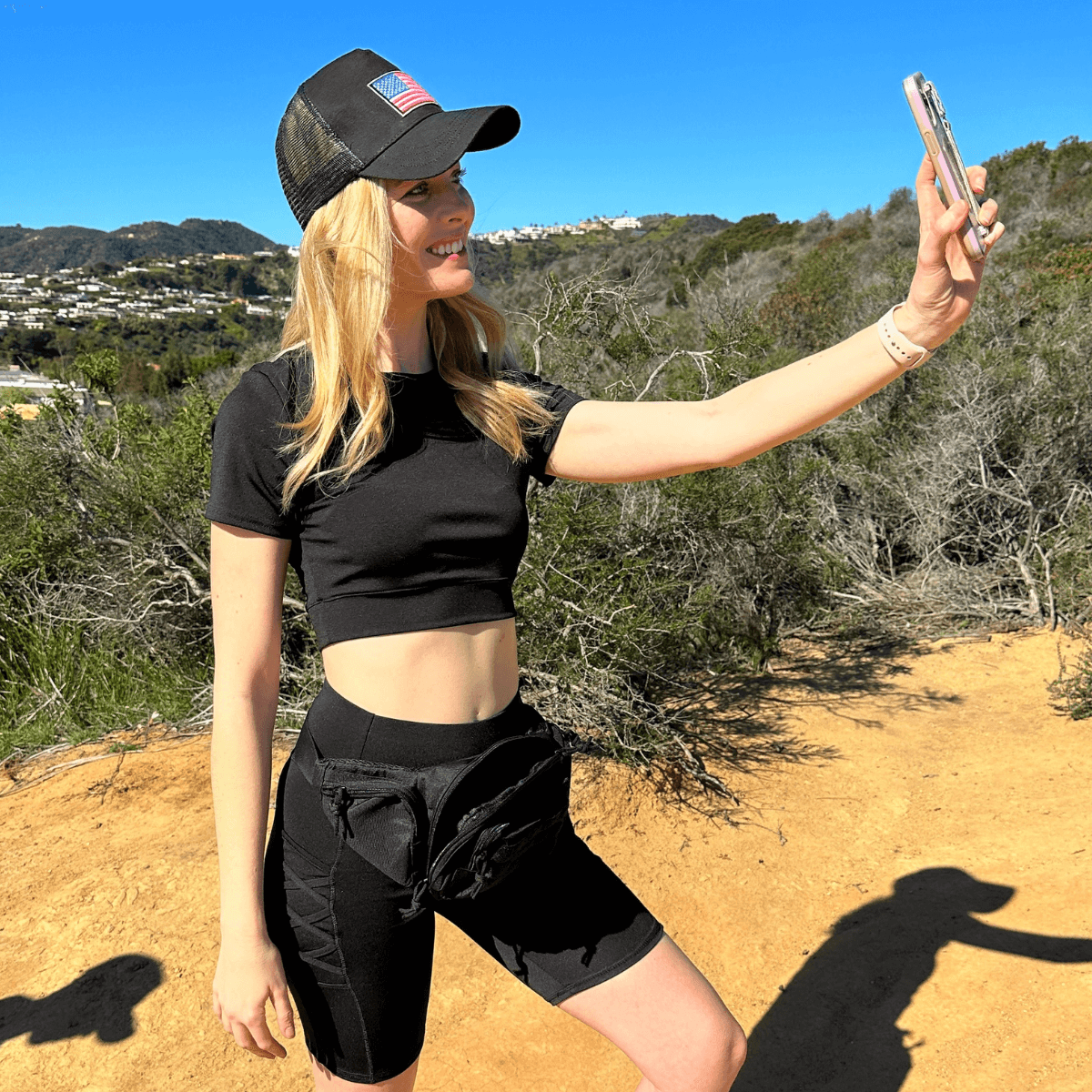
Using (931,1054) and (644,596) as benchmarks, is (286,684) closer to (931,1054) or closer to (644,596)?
(644,596)

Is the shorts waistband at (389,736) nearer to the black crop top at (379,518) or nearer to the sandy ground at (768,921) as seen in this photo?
the black crop top at (379,518)

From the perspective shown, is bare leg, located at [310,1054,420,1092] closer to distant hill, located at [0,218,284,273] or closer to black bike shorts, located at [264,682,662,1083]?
black bike shorts, located at [264,682,662,1083]

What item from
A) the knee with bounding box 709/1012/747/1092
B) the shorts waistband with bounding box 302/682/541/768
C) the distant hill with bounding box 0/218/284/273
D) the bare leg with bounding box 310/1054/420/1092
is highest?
the distant hill with bounding box 0/218/284/273

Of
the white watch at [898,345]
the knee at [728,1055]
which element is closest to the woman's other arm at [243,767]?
the knee at [728,1055]

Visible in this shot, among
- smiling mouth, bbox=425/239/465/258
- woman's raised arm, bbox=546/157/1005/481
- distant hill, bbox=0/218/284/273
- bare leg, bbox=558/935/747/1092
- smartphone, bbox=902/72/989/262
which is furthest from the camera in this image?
distant hill, bbox=0/218/284/273

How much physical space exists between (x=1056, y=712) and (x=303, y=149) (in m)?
4.41

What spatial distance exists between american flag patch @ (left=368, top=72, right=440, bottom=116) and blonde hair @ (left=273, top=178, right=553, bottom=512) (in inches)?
5.7

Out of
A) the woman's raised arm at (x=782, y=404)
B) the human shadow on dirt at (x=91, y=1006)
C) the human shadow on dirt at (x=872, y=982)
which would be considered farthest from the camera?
the human shadow on dirt at (x=91, y=1006)

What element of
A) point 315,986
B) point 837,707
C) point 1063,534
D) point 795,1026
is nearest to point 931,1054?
point 795,1026

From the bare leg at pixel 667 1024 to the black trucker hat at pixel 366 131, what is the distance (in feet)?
4.17

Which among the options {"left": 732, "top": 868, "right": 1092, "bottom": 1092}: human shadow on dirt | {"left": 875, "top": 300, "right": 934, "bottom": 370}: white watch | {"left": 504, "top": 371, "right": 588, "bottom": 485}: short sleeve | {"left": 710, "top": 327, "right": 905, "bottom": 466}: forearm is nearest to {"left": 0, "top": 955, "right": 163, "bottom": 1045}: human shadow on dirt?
{"left": 732, "top": 868, "right": 1092, "bottom": 1092}: human shadow on dirt

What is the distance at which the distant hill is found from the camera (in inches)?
3004

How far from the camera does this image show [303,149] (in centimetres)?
150

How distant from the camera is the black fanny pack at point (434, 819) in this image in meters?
1.39
